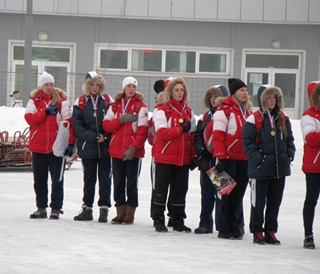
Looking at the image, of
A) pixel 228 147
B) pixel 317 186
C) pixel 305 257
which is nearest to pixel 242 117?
pixel 228 147

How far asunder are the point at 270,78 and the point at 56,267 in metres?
32.0

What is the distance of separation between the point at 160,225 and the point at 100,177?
1284 mm

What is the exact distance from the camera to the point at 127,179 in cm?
1296

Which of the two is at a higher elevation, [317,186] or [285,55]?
[285,55]

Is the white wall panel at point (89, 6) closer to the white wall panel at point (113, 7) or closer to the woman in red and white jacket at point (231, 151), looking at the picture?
the white wall panel at point (113, 7)

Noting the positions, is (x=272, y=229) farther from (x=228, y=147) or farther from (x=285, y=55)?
(x=285, y=55)

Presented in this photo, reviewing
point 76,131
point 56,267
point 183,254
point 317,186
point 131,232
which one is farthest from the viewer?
point 76,131

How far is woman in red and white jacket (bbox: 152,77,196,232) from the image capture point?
40.4 ft

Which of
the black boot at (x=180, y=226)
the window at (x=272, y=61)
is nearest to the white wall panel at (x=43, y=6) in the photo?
the window at (x=272, y=61)

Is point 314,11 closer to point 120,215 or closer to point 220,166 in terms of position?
point 120,215

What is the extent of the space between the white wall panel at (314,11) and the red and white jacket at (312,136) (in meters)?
28.3

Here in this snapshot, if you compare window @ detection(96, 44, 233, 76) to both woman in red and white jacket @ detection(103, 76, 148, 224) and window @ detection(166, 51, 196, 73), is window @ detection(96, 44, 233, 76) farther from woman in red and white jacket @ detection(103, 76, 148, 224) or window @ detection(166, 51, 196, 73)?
woman in red and white jacket @ detection(103, 76, 148, 224)

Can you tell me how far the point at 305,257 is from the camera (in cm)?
1041

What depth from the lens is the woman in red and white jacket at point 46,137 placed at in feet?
42.9
